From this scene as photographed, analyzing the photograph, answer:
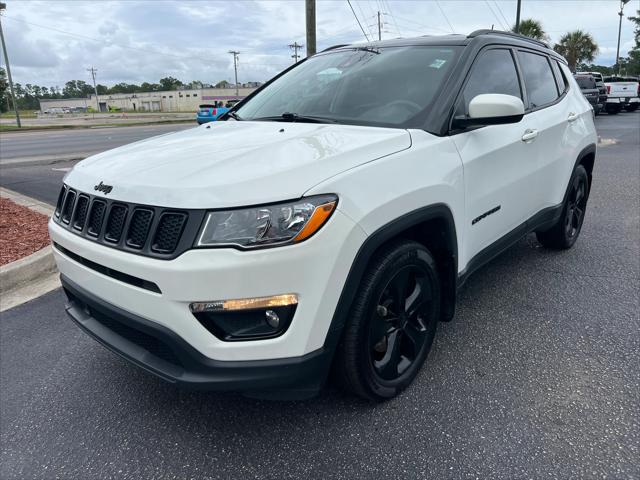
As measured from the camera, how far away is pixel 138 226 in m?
1.99

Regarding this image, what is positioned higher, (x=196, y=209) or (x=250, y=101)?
(x=250, y=101)

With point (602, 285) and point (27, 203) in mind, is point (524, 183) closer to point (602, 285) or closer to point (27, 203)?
point (602, 285)

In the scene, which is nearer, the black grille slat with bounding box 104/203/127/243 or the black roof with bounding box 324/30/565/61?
the black grille slat with bounding box 104/203/127/243

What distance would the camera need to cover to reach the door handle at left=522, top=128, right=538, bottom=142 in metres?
3.28

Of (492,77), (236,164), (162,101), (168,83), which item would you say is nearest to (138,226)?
(236,164)

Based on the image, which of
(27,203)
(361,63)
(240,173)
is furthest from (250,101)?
(27,203)

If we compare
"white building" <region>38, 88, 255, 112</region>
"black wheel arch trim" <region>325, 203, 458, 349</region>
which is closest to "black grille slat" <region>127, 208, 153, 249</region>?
"black wheel arch trim" <region>325, 203, 458, 349</region>

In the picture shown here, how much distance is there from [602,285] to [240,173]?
319 cm

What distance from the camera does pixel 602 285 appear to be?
12.6 ft

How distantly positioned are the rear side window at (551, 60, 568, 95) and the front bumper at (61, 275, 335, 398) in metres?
3.51

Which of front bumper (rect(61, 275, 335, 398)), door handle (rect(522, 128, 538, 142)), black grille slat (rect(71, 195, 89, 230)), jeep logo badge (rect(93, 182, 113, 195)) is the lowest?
front bumper (rect(61, 275, 335, 398))

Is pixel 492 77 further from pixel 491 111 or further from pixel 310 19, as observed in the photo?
pixel 310 19

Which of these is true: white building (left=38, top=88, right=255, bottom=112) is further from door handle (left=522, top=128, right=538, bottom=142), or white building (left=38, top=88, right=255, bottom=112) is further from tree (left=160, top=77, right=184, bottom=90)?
door handle (left=522, top=128, right=538, bottom=142)

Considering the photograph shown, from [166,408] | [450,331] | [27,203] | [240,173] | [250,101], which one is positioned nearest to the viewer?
[240,173]
